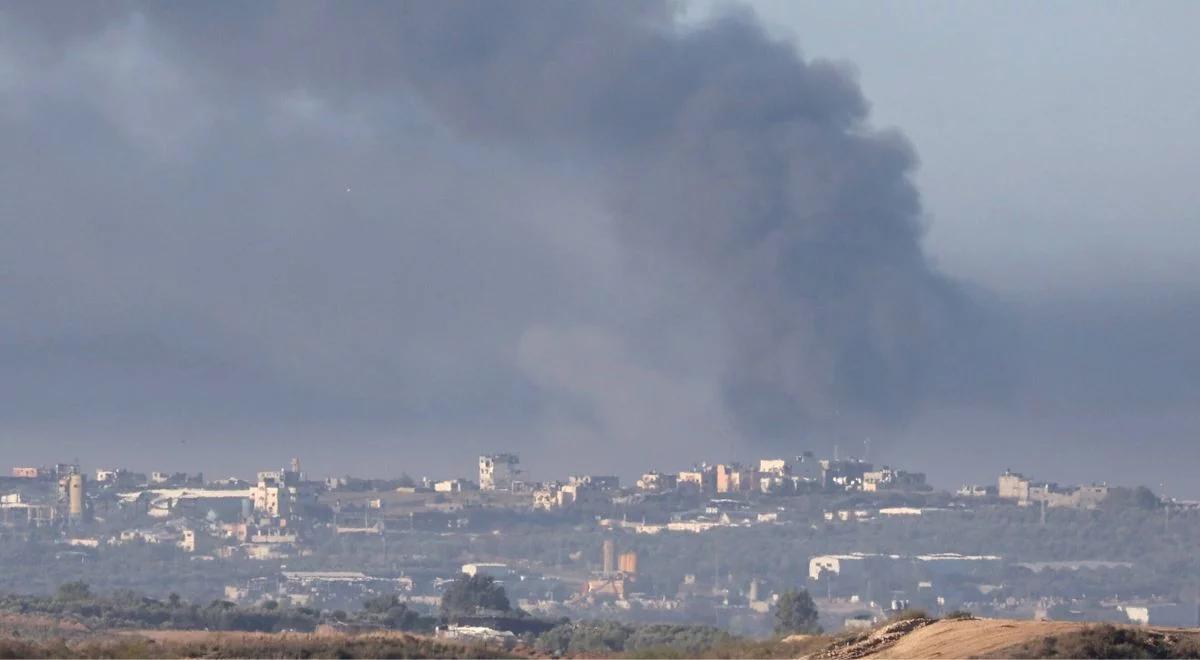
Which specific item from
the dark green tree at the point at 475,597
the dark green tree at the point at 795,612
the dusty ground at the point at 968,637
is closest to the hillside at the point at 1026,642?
the dusty ground at the point at 968,637

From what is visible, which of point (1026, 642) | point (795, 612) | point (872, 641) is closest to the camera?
point (1026, 642)

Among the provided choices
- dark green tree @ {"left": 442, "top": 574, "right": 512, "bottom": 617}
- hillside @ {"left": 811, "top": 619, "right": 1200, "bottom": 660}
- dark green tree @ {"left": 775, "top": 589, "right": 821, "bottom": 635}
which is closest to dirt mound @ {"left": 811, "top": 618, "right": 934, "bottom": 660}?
hillside @ {"left": 811, "top": 619, "right": 1200, "bottom": 660}

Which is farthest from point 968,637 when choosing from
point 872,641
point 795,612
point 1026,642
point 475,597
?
point 475,597

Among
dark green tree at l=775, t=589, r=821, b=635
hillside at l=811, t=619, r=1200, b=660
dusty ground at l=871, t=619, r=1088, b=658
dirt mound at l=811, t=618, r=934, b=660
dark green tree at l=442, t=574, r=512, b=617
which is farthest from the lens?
dark green tree at l=442, t=574, r=512, b=617

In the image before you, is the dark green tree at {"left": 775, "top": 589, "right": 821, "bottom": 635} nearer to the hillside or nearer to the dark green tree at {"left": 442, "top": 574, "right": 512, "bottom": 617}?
the dark green tree at {"left": 442, "top": 574, "right": 512, "bottom": 617}

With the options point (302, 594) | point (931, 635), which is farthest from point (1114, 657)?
point (302, 594)

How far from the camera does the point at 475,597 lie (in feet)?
324

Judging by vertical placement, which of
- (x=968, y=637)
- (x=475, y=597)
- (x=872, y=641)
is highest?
(x=475, y=597)

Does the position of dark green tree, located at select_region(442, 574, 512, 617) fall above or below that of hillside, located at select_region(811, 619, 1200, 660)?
above

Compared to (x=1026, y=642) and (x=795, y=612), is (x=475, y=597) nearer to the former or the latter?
(x=795, y=612)

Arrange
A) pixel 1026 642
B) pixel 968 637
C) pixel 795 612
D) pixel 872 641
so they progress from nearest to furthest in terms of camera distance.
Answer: pixel 1026 642 < pixel 968 637 < pixel 872 641 < pixel 795 612

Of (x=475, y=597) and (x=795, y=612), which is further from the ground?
(x=475, y=597)

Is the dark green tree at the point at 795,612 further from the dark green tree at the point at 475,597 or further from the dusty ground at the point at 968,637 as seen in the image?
the dusty ground at the point at 968,637

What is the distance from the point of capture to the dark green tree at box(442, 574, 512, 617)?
315 feet
